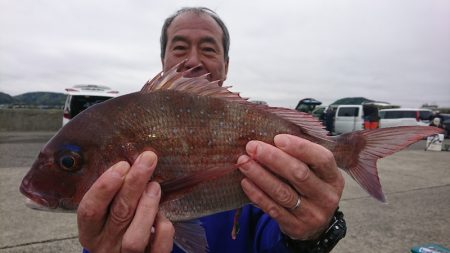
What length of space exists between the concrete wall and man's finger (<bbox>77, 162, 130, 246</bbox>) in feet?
60.2

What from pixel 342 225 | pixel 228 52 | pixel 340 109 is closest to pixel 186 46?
pixel 228 52

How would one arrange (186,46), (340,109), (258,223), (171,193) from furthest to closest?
(340,109), (186,46), (258,223), (171,193)

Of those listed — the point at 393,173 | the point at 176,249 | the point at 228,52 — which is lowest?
the point at 393,173

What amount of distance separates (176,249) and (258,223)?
1.79ft

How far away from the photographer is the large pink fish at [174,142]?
5.01 ft

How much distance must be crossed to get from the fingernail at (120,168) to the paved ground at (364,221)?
2.37m

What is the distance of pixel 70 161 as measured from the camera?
153 cm

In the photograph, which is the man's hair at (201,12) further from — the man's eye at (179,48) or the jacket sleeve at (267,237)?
the jacket sleeve at (267,237)

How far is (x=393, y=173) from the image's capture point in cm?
827

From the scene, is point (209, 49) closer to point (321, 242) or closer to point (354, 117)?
point (321, 242)

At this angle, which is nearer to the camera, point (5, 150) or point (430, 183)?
point (430, 183)

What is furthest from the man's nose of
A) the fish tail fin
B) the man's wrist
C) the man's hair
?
the man's wrist

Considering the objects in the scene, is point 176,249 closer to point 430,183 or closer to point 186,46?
point 186,46

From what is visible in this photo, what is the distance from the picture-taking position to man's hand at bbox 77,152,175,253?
1410mm
